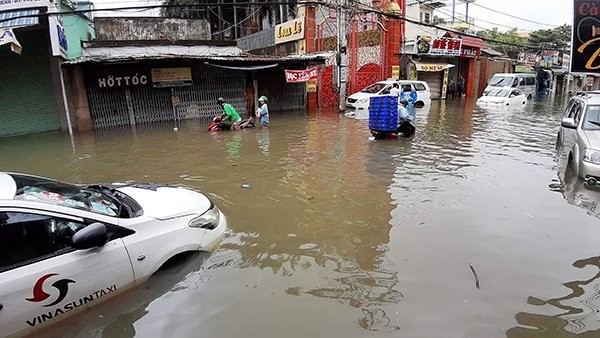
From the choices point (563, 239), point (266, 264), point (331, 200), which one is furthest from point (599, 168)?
point (266, 264)

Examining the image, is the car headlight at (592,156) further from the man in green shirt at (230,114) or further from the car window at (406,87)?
the car window at (406,87)

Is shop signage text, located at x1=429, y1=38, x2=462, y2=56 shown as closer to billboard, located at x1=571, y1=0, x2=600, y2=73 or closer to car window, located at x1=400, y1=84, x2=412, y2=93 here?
car window, located at x1=400, y1=84, x2=412, y2=93

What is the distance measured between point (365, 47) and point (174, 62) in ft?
37.1

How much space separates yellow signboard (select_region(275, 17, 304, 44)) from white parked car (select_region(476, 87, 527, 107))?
1108cm

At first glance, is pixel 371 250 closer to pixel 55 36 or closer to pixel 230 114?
pixel 230 114

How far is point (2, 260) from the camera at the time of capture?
9.66 feet

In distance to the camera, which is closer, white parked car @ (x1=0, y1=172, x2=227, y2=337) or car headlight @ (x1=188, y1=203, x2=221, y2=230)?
white parked car @ (x1=0, y1=172, x2=227, y2=337)

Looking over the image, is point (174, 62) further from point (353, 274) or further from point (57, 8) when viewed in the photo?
point (353, 274)

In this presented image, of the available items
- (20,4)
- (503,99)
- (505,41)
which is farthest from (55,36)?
(505,41)

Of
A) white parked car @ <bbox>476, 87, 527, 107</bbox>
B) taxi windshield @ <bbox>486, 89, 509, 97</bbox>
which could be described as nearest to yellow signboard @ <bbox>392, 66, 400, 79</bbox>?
white parked car @ <bbox>476, 87, 527, 107</bbox>

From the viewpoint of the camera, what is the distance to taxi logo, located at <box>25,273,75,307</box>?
3068mm

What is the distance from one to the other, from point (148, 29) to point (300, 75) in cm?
1089

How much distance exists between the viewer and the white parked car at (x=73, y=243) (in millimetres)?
3020

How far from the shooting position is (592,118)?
7777 mm
